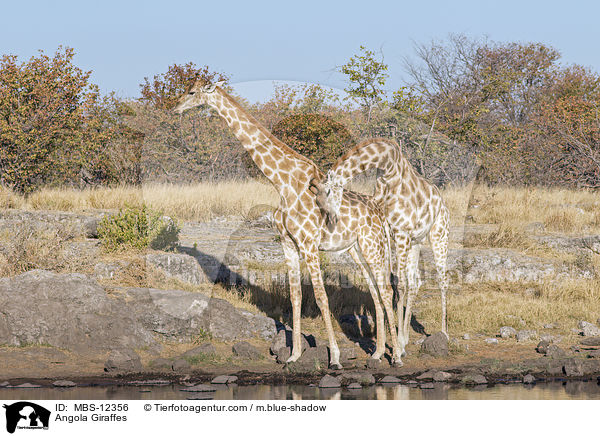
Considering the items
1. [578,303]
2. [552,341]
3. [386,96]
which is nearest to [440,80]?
[386,96]

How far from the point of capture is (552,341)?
12.3m

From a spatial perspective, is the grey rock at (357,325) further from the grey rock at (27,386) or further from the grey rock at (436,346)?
the grey rock at (27,386)

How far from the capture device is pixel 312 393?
29.5ft

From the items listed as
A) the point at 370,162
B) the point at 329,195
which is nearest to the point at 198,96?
the point at 329,195

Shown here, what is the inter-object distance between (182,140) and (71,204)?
8097 millimetres

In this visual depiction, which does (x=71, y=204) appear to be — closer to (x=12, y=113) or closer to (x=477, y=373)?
(x=12, y=113)

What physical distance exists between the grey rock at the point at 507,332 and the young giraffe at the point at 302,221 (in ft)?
9.14

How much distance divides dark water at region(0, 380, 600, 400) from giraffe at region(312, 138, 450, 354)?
6.58ft

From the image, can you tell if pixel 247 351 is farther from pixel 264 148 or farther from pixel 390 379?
pixel 264 148

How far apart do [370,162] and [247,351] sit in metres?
3.13

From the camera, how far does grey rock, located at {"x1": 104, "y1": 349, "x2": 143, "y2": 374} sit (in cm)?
1010

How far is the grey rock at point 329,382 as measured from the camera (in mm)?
9297

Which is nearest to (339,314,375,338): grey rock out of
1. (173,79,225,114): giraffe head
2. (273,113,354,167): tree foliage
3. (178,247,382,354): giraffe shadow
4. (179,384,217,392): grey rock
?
(178,247,382,354): giraffe shadow

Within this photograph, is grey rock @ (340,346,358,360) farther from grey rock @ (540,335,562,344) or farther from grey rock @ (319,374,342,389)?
grey rock @ (540,335,562,344)
